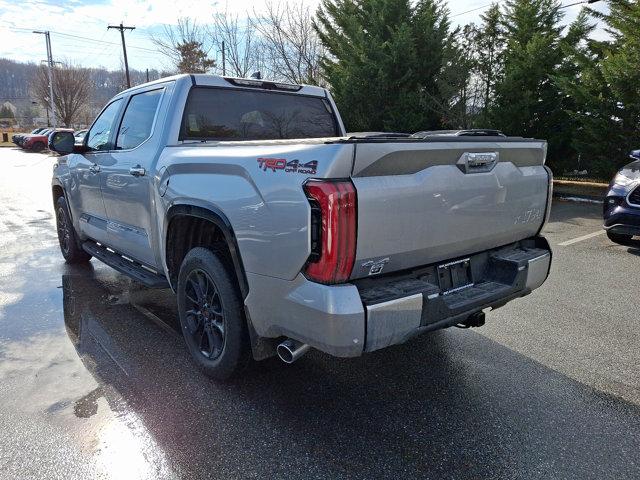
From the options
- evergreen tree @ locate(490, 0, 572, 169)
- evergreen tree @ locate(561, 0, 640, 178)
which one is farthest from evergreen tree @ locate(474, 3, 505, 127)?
evergreen tree @ locate(561, 0, 640, 178)

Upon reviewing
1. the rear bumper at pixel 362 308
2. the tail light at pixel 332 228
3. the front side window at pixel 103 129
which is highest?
the front side window at pixel 103 129

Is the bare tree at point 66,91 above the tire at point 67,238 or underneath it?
above

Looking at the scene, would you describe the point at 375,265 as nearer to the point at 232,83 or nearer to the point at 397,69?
the point at 232,83

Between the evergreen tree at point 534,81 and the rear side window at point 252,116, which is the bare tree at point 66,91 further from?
the rear side window at point 252,116

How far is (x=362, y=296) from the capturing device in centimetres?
249

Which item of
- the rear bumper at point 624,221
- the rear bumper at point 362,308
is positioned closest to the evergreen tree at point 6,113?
the rear bumper at point 624,221

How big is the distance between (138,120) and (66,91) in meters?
59.4

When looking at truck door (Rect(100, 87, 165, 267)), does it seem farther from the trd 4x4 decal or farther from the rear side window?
the trd 4x4 decal

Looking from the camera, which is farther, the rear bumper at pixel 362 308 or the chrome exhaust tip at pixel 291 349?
the chrome exhaust tip at pixel 291 349

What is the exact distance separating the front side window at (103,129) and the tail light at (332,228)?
3248 millimetres

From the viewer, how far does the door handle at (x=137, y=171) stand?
12.8 ft

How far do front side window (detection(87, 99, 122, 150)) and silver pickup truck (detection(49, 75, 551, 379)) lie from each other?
51cm

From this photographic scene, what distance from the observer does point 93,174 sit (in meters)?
5.00

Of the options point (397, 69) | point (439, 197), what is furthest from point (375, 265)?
point (397, 69)
